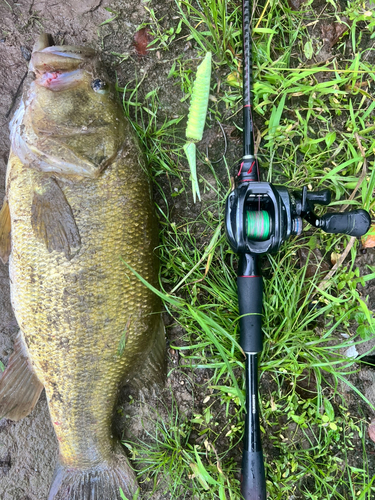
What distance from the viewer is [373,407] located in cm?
184

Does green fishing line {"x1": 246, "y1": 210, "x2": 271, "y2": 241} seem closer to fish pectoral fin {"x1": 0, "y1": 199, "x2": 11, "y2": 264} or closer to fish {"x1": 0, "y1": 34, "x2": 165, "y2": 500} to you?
fish {"x1": 0, "y1": 34, "x2": 165, "y2": 500}

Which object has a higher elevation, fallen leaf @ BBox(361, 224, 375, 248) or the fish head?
the fish head

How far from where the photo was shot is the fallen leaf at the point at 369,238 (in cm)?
181

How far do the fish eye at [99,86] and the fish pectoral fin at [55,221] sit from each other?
0.50 metres

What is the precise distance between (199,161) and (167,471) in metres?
1.77

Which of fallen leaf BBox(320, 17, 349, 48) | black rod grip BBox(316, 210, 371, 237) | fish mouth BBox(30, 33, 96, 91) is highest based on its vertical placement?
fallen leaf BBox(320, 17, 349, 48)

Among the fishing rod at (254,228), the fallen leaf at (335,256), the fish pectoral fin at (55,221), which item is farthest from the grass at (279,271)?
the fish pectoral fin at (55,221)

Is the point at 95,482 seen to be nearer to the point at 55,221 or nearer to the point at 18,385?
the point at 18,385

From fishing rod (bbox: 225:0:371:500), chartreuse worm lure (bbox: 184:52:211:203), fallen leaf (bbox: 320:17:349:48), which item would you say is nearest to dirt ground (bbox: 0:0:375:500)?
chartreuse worm lure (bbox: 184:52:211:203)

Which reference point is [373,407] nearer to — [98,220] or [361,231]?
[361,231]

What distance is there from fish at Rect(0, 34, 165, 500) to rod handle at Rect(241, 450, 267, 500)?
72cm

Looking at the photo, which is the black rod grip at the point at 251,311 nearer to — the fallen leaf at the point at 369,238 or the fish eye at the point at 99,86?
the fallen leaf at the point at 369,238

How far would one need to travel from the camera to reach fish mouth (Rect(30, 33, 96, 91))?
1.57 meters

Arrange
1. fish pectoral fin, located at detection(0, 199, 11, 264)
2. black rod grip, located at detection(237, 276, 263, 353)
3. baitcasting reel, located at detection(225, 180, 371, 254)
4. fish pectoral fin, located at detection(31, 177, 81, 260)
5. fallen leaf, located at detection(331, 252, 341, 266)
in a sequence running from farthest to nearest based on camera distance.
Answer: fallen leaf, located at detection(331, 252, 341, 266) < fish pectoral fin, located at detection(0, 199, 11, 264) < black rod grip, located at detection(237, 276, 263, 353) < fish pectoral fin, located at detection(31, 177, 81, 260) < baitcasting reel, located at detection(225, 180, 371, 254)
